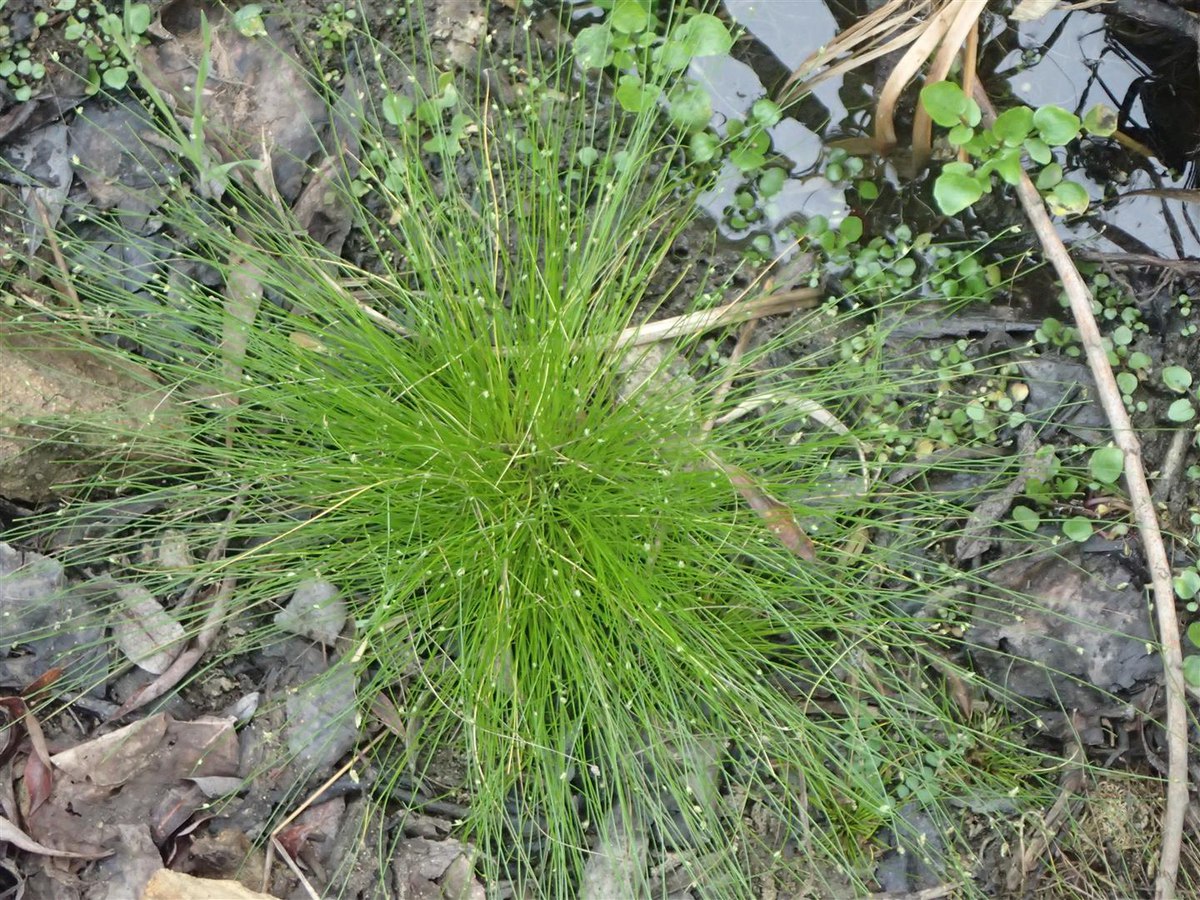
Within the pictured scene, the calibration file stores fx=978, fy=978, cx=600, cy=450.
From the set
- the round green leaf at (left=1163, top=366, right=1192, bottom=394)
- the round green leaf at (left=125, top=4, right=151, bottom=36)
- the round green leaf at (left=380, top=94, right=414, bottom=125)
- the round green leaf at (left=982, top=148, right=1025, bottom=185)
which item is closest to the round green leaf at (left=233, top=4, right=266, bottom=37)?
the round green leaf at (left=125, top=4, right=151, bottom=36)

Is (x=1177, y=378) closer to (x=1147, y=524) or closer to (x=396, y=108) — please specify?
(x=1147, y=524)

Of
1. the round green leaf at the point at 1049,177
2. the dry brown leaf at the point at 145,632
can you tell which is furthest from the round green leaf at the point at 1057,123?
the dry brown leaf at the point at 145,632

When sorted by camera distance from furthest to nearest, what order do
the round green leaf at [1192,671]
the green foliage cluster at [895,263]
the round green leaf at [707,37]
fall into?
the green foliage cluster at [895,263] < the round green leaf at [707,37] < the round green leaf at [1192,671]

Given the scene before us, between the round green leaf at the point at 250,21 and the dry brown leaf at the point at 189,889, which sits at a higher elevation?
the round green leaf at the point at 250,21

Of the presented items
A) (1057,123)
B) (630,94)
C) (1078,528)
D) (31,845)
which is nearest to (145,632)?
(31,845)

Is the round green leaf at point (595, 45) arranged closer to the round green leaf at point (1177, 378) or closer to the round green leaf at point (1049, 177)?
the round green leaf at point (1049, 177)

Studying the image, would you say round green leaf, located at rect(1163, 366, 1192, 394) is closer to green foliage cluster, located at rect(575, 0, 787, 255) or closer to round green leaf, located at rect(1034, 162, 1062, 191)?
round green leaf, located at rect(1034, 162, 1062, 191)

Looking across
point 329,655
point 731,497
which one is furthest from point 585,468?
point 329,655

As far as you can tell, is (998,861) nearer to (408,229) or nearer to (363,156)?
(408,229)
